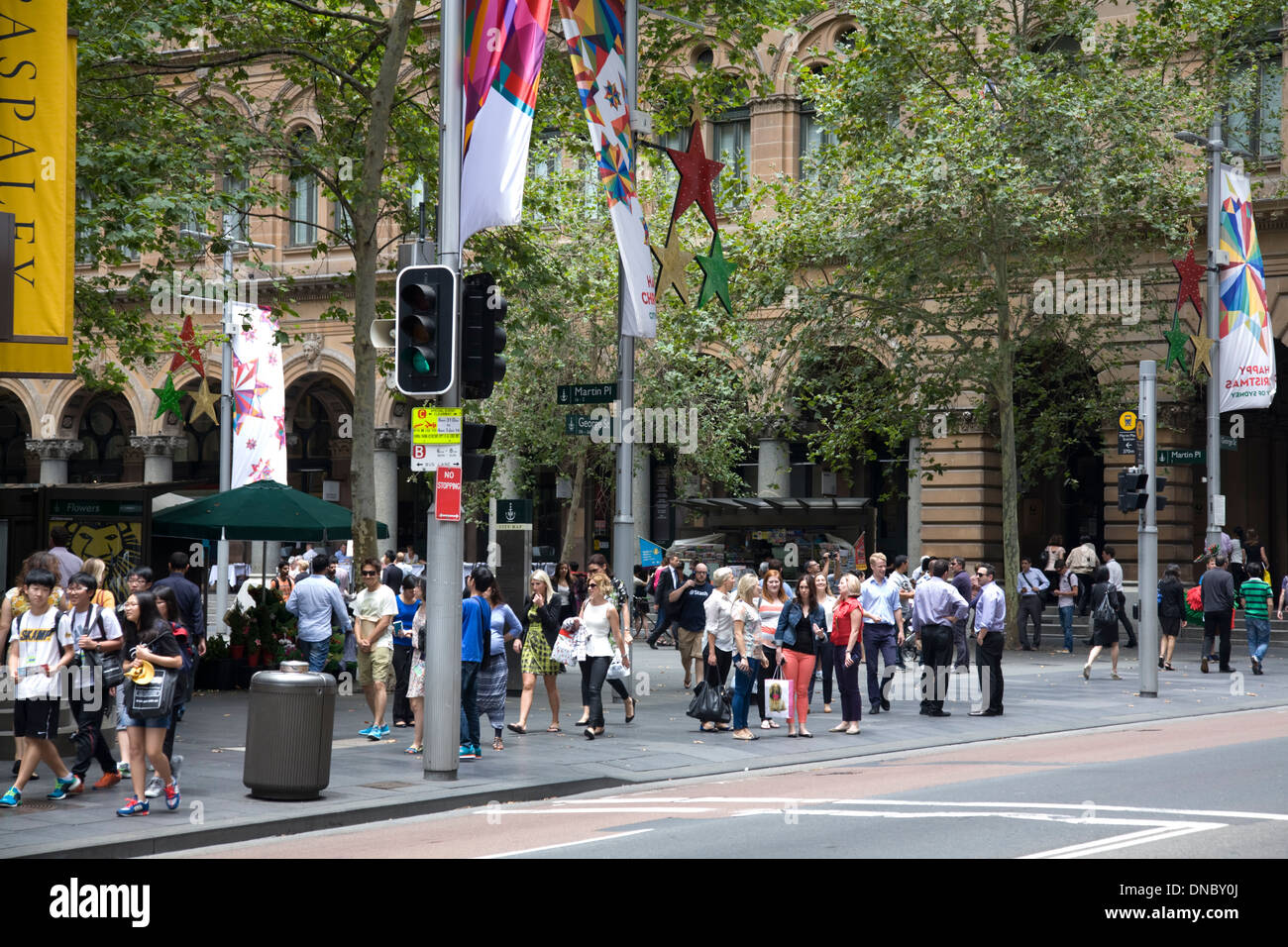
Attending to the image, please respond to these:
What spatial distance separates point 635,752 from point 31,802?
19.0ft

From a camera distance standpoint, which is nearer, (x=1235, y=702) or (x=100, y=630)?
(x=100, y=630)

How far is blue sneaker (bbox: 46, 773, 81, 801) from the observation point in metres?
12.2

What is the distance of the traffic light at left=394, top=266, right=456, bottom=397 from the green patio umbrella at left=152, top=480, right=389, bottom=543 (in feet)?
32.8

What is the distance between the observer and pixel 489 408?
39.4 meters

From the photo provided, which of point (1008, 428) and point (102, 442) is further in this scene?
point (102, 442)

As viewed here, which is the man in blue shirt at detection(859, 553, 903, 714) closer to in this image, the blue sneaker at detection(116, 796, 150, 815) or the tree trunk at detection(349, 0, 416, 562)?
the tree trunk at detection(349, 0, 416, 562)

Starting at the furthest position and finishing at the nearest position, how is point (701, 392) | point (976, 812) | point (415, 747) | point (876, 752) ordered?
1. point (701, 392)
2. point (876, 752)
3. point (415, 747)
4. point (976, 812)

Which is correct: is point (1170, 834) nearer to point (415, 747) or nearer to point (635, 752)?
point (635, 752)

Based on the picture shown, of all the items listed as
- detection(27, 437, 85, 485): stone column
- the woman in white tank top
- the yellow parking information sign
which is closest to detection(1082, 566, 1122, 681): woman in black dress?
the woman in white tank top

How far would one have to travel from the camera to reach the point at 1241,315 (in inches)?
1133

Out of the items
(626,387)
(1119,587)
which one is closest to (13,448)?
(1119,587)

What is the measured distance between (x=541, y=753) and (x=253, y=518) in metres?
8.77

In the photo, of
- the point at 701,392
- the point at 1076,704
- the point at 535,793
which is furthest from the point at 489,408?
the point at 535,793

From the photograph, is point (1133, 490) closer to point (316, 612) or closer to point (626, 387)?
point (626, 387)
